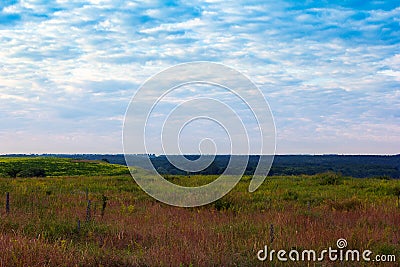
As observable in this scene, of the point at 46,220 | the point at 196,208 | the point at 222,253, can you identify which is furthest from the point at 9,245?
the point at 196,208

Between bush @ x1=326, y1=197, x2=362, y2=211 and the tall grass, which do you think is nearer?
the tall grass

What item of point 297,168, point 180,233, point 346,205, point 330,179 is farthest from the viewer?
point 297,168

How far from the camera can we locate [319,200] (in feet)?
47.0

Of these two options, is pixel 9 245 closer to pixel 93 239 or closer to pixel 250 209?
pixel 93 239

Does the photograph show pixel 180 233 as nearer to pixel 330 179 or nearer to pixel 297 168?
pixel 330 179

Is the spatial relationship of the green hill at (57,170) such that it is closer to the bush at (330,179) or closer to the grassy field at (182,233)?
the bush at (330,179)

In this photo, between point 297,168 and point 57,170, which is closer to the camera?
point 57,170

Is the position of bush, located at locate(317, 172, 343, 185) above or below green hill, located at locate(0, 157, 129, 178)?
above
